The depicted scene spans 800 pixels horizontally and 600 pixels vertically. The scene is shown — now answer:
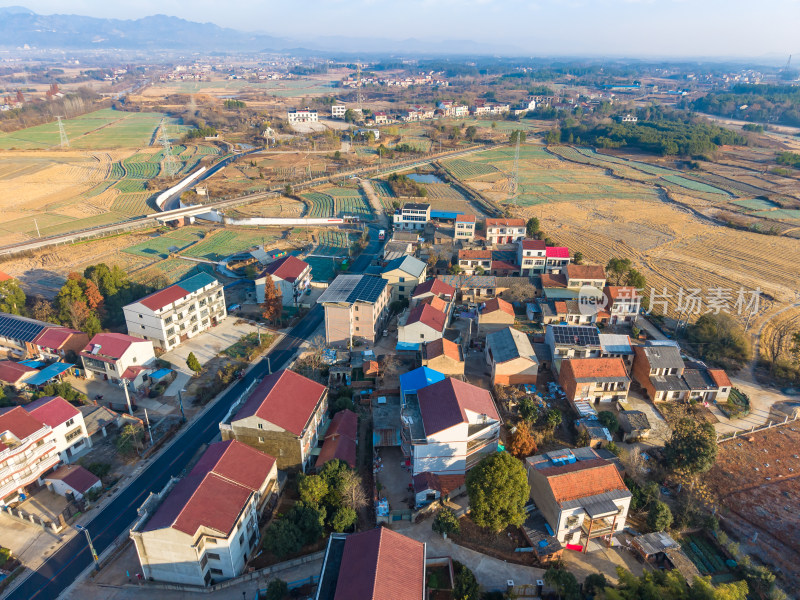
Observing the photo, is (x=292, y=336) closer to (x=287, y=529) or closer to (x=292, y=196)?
(x=287, y=529)

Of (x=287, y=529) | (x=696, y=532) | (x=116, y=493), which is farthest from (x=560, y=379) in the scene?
(x=116, y=493)

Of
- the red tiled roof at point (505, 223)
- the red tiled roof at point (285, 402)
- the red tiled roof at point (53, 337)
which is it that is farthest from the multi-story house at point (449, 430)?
A: the red tiled roof at point (505, 223)

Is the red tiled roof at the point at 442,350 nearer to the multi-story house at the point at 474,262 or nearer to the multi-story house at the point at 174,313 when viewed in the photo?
the multi-story house at the point at 474,262

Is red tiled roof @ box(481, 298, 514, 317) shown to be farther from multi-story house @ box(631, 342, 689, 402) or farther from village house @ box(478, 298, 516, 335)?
multi-story house @ box(631, 342, 689, 402)

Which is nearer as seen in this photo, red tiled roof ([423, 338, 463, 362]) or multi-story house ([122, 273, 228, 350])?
red tiled roof ([423, 338, 463, 362])

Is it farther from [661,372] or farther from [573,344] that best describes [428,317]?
[661,372]

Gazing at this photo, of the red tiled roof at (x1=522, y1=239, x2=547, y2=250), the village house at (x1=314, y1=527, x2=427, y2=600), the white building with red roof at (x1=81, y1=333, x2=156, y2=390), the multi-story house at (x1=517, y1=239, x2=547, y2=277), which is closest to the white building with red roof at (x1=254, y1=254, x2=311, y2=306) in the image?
the white building with red roof at (x1=81, y1=333, x2=156, y2=390)
